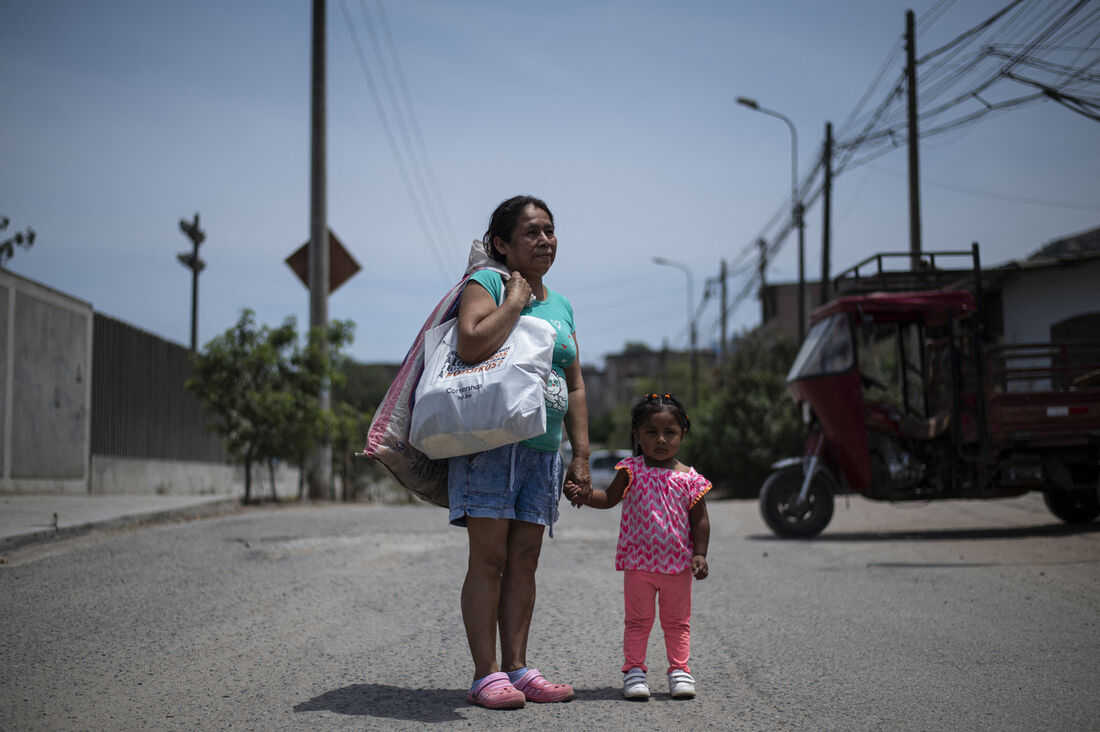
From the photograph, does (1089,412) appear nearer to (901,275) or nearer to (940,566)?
(901,275)

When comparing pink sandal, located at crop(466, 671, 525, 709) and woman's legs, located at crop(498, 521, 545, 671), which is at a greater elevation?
woman's legs, located at crop(498, 521, 545, 671)

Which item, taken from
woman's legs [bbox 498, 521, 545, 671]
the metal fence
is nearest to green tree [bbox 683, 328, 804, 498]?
the metal fence

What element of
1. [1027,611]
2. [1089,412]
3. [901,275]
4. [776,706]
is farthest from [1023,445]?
[776,706]

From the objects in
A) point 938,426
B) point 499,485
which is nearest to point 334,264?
point 938,426

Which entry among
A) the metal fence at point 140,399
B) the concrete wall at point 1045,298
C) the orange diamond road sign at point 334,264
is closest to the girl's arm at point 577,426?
the metal fence at point 140,399

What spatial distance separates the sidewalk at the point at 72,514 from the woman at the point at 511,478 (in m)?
4.63

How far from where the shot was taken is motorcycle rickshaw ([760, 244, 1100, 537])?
35.9ft

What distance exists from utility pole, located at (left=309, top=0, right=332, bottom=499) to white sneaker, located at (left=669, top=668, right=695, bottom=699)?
1187cm

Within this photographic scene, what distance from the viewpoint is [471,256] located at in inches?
156

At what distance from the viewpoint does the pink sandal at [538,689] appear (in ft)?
12.1

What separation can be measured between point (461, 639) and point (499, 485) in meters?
1.67

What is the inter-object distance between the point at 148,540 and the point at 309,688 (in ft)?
15.7

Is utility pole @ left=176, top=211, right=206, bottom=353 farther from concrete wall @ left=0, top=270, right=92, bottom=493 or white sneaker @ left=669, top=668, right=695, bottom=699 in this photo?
white sneaker @ left=669, top=668, right=695, bottom=699

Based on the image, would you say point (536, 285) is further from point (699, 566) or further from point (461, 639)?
point (461, 639)
